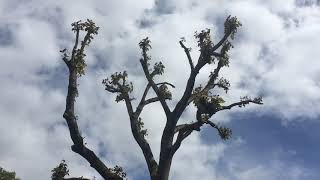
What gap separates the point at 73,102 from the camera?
70.5 ft

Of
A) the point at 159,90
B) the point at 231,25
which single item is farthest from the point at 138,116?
the point at 231,25

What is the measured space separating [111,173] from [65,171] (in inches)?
75.2

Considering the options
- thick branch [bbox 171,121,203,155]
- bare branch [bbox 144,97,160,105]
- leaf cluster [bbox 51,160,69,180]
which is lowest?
leaf cluster [bbox 51,160,69,180]

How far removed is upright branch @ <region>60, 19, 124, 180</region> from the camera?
21062mm

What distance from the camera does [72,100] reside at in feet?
70.5

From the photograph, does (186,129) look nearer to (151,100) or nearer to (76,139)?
(151,100)

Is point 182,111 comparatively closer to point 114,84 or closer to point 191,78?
point 191,78

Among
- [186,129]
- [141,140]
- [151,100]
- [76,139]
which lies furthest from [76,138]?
[151,100]

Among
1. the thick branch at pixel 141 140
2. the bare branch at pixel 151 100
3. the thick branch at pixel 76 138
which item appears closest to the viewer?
the thick branch at pixel 76 138

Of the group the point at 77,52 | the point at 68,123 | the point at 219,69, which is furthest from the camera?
the point at 219,69

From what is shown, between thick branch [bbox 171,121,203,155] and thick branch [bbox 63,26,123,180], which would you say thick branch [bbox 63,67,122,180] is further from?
thick branch [bbox 171,121,203,155]

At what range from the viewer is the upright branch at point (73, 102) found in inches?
829

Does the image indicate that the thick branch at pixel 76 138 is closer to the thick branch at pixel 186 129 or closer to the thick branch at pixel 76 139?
the thick branch at pixel 76 139

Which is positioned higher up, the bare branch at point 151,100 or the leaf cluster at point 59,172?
the bare branch at point 151,100
